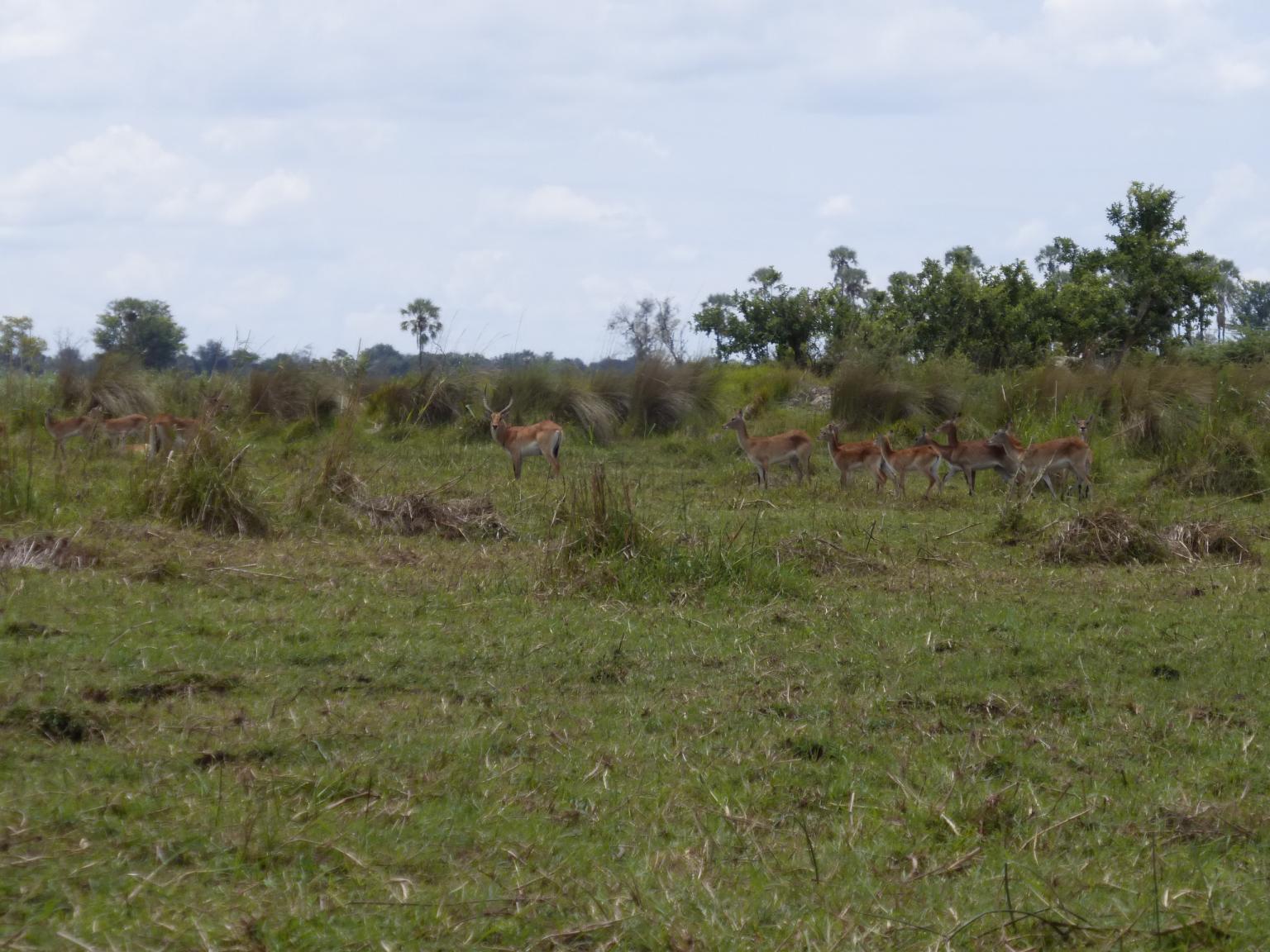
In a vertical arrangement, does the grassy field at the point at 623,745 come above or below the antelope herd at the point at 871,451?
below

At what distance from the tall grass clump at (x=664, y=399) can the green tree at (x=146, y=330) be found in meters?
16.6

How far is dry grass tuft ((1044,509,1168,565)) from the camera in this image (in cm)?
938

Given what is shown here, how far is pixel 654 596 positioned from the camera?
7.78m

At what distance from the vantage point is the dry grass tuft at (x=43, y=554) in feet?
25.5

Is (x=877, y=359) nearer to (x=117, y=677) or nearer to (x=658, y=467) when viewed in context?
(x=658, y=467)

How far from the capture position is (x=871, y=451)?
46.3ft

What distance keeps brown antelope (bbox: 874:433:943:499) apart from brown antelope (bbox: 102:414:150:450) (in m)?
8.69

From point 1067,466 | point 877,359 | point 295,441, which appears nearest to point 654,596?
point 1067,466

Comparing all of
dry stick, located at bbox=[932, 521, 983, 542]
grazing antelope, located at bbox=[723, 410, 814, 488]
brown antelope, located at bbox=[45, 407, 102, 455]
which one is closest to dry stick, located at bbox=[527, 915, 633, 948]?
dry stick, located at bbox=[932, 521, 983, 542]

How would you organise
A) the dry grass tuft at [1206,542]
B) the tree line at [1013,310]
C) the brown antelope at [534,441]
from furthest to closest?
1. the tree line at [1013,310]
2. the brown antelope at [534,441]
3. the dry grass tuft at [1206,542]

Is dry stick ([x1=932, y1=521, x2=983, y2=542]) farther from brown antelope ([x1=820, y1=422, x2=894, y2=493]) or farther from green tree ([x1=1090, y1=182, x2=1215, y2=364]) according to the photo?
green tree ([x1=1090, y1=182, x2=1215, y2=364])

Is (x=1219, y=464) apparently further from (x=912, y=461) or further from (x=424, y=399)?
(x=424, y=399)

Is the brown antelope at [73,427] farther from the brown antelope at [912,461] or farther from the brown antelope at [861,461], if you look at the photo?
the brown antelope at [912,461]

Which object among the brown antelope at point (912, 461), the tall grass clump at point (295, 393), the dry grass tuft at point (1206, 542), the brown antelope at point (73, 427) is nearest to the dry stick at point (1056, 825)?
the dry grass tuft at point (1206, 542)
